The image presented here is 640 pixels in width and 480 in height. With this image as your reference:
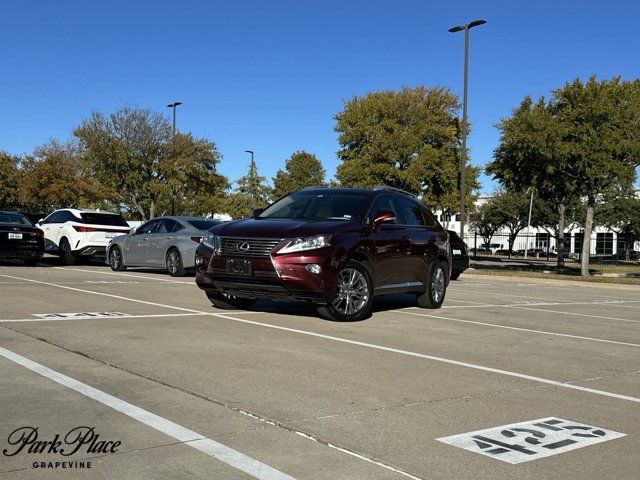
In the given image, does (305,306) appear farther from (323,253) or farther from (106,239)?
(106,239)

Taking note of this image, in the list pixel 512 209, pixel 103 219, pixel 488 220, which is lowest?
pixel 103 219

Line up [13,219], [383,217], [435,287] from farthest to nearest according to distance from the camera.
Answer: [13,219] → [435,287] → [383,217]

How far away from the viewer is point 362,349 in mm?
7074

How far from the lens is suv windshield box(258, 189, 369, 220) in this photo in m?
9.71

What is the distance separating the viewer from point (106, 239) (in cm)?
2055

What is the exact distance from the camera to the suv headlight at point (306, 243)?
862cm

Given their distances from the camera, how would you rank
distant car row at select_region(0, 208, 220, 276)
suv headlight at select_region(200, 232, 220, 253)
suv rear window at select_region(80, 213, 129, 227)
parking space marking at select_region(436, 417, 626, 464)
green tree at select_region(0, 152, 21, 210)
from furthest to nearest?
green tree at select_region(0, 152, 21, 210), suv rear window at select_region(80, 213, 129, 227), distant car row at select_region(0, 208, 220, 276), suv headlight at select_region(200, 232, 220, 253), parking space marking at select_region(436, 417, 626, 464)

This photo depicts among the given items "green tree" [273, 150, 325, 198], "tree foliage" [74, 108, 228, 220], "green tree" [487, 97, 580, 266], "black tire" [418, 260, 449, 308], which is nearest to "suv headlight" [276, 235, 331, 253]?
"black tire" [418, 260, 449, 308]

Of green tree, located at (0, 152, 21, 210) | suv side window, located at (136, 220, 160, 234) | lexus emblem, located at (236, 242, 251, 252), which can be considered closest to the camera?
lexus emblem, located at (236, 242, 251, 252)

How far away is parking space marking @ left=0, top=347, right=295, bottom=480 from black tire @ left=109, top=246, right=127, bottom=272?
524 inches

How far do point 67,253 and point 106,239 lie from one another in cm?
137

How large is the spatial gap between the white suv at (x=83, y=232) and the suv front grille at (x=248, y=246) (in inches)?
484

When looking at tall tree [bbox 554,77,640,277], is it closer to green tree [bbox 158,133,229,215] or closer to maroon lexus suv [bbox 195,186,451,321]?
maroon lexus suv [bbox 195,186,451,321]

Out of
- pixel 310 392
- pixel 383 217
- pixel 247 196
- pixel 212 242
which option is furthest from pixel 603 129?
pixel 247 196
